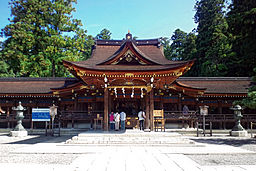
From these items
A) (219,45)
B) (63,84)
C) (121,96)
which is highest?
(219,45)

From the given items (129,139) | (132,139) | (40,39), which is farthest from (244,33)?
(40,39)

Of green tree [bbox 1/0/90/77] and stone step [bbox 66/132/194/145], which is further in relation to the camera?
green tree [bbox 1/0/90/77]

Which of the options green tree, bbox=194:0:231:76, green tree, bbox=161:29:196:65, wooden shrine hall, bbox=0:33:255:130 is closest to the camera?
wooden shrine hall, bbox=0:33:255:130

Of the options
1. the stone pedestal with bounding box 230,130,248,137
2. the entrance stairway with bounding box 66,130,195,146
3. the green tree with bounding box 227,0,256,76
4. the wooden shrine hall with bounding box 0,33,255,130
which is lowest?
the stone pedestal with bounding box 230,130,248,137

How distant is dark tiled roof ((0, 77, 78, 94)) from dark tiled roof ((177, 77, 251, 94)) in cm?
1366

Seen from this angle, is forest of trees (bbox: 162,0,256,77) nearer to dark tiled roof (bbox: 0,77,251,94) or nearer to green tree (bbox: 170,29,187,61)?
dark tiled roof (bbox: 0,77,251,94)

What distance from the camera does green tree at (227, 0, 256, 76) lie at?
19267 mm

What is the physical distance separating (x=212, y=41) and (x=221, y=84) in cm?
1561

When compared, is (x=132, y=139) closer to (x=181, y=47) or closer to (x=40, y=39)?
(x=40, y=39)

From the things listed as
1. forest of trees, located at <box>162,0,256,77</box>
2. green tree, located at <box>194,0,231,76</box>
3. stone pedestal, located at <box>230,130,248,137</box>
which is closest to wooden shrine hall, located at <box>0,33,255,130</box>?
stone pedestal, located at <box>230,130,248,137</box>

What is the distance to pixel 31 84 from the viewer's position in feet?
78.5

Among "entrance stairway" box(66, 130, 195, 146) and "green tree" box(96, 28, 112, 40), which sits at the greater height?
"green tree" box(96, 28, 112, 40)

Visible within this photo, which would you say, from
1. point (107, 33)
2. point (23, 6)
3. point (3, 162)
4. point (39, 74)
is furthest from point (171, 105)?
point (107, 33)

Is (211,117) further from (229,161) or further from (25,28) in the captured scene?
(25,28)
